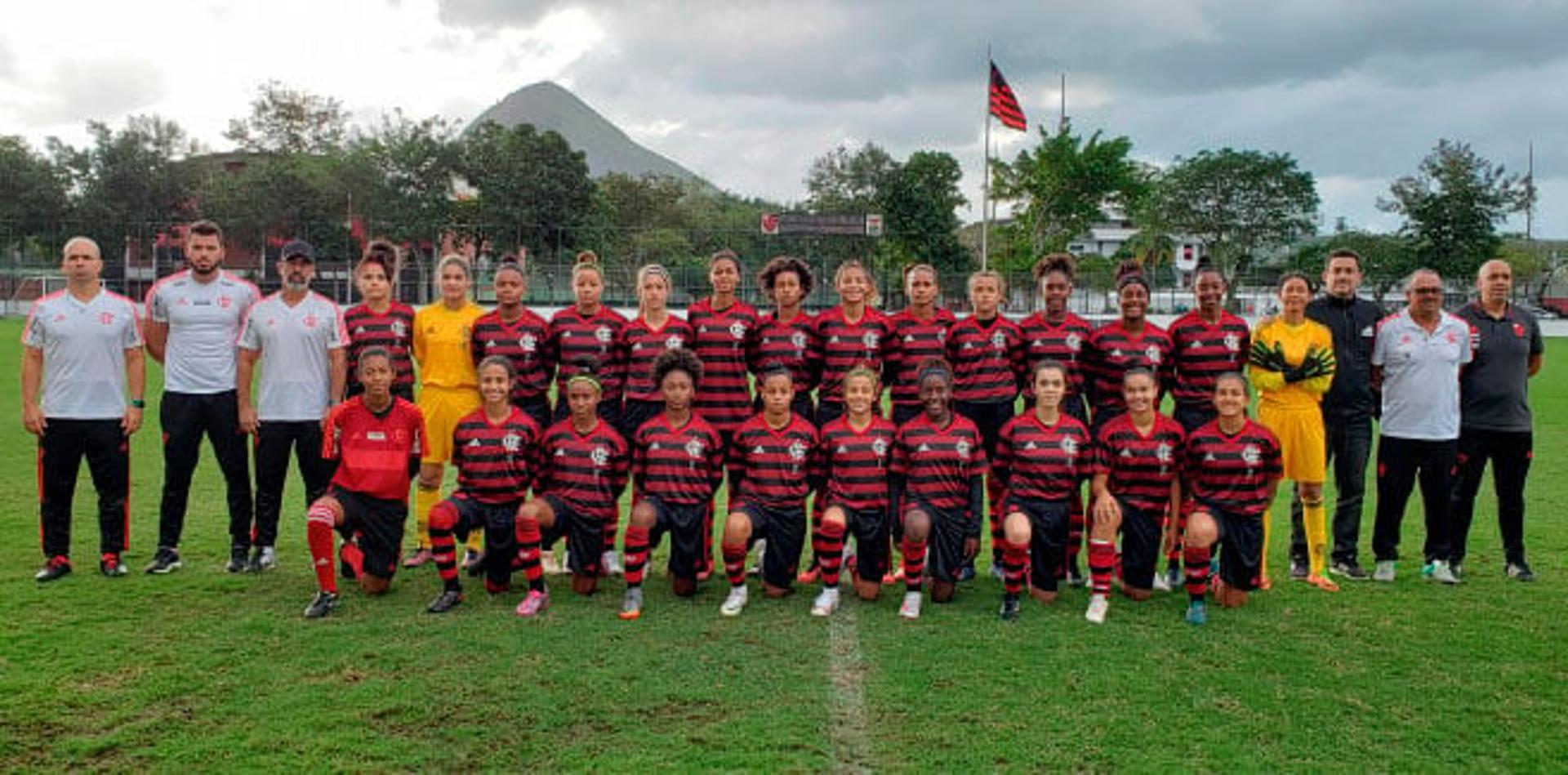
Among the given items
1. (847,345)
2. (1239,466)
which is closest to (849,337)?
(847,345)

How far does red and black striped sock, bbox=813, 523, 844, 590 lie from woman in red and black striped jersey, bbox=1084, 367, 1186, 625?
125cm

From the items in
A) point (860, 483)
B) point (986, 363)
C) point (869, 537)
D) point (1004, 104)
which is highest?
point (1004, 104)

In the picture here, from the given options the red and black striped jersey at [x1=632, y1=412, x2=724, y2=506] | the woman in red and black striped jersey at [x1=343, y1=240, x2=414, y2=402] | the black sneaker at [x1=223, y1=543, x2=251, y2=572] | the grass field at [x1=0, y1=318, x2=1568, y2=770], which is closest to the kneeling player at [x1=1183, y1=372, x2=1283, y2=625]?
the grass field at [x1=0, y1=318, x2=1568, y2=770]

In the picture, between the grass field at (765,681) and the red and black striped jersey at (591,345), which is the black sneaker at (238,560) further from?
the red and black striped jersey at (591,345)

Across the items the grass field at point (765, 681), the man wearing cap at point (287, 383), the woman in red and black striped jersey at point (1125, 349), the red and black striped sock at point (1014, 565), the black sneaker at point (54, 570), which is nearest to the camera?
the grass field at point (765, 681)

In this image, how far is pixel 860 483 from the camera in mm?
5508

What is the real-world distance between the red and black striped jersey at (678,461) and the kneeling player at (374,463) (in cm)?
116

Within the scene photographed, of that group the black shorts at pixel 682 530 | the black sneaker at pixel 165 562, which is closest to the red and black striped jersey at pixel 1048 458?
the black shorts at pixel 682 530

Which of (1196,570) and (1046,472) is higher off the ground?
(1046,472)

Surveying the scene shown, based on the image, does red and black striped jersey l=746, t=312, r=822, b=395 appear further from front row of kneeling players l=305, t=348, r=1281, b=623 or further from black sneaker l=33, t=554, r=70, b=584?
black sneaker l=33, t=554, r=70, b=584

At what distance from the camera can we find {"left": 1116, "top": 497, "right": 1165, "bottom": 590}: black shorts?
219 inches

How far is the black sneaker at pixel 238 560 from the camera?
19.5 feet

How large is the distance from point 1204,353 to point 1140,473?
0.86 metres

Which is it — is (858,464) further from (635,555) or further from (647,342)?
(647,342)
